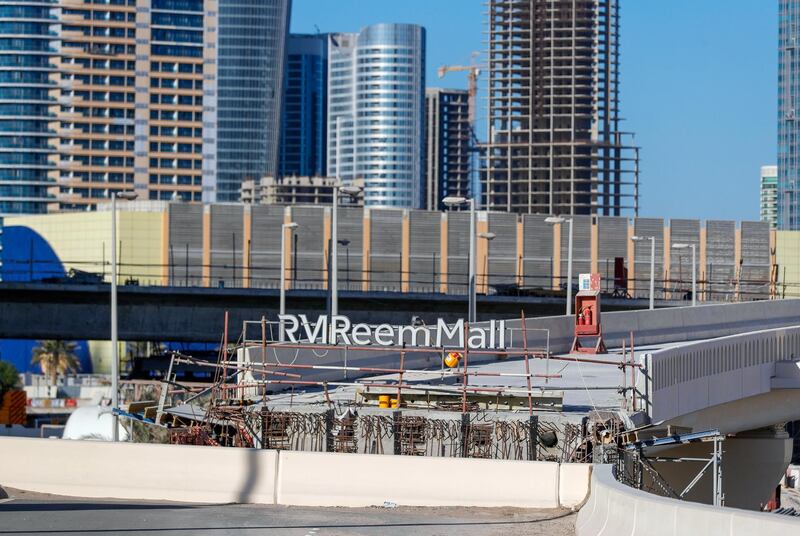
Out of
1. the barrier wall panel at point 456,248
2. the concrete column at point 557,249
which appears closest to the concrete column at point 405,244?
the barrier wall panel at point 456,248

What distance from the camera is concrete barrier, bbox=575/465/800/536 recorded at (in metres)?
14.0

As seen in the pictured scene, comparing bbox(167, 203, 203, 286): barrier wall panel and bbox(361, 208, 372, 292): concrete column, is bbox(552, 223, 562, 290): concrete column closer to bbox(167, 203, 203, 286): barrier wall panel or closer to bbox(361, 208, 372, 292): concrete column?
bbox(361, 208, 372, 292): concrete column

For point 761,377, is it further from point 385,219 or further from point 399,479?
point 385,219

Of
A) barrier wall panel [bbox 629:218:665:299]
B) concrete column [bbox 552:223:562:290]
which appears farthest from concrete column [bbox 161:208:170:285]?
barrier wall panel [bbox 629:218:665:299]

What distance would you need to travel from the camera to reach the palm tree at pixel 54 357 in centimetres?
17812

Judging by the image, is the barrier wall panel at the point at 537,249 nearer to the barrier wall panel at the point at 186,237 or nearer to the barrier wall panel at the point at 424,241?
the barrier wall panel at the point at 424,241

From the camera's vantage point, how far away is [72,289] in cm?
7869

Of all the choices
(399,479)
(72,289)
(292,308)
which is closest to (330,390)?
(399,479)

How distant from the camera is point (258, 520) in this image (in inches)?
803

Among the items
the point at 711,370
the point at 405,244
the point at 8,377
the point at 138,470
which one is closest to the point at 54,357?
the point at 8,377

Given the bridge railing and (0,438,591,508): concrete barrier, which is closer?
(0,438,591,508): concrete barrier

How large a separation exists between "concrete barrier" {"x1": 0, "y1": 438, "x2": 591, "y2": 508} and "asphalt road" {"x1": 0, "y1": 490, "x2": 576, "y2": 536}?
0.25m

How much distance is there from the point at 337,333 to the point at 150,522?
19.9 metres

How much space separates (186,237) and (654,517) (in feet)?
460
